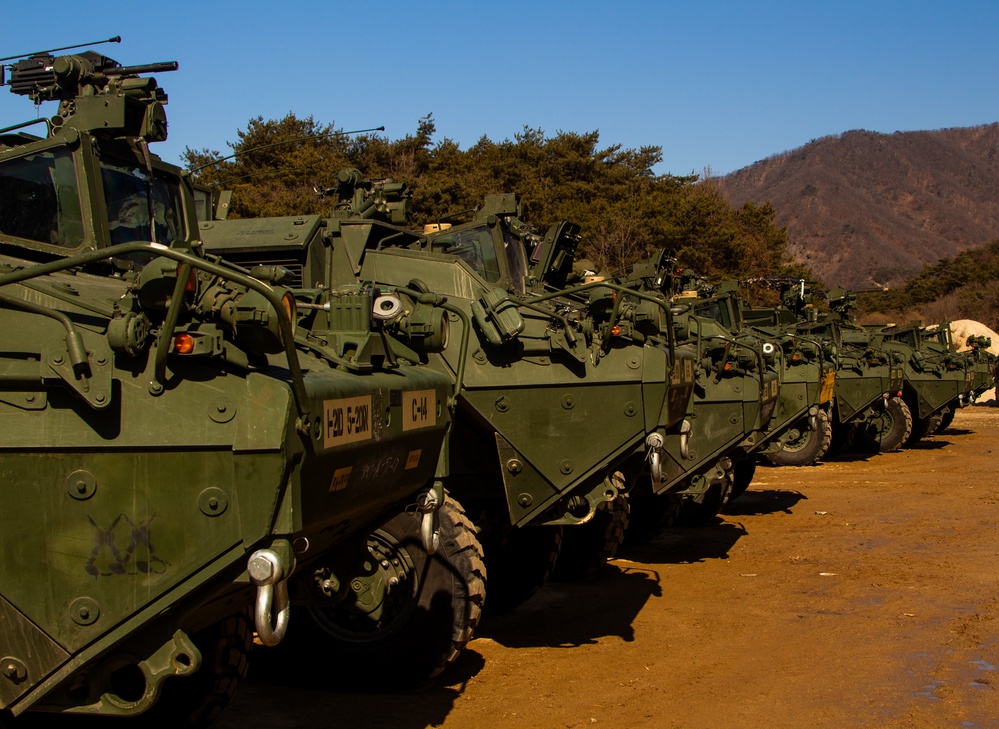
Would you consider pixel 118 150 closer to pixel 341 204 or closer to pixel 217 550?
pixel 217 550

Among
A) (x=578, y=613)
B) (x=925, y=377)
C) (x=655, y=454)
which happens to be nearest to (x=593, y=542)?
(x=578, y=613)

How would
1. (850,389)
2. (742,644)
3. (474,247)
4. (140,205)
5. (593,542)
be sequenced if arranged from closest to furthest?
(140,205)
(742,644)
(474,247)
(593,542)
(850,389)

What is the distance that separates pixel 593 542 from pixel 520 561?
1.39 meters

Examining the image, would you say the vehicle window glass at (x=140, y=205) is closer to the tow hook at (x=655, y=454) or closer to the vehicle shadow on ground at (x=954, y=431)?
the tow hook at (x=655, y=454)

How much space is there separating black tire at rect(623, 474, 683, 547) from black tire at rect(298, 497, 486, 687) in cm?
539

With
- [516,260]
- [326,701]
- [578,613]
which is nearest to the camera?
[326,701]

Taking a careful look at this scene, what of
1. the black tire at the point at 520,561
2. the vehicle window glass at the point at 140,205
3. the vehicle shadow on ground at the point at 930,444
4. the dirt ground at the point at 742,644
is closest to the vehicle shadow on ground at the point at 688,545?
the dirt ground at the point at 742,644

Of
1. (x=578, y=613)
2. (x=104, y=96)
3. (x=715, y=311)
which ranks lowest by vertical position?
(x=578, y=613)

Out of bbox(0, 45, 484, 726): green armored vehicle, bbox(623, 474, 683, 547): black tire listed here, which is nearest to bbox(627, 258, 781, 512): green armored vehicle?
bbox(623, 474, 683, 547): black tire

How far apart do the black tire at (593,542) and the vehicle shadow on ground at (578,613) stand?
10cm

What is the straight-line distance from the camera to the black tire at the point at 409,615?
626cm

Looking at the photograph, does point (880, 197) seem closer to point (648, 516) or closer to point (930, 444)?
point (930, 444)

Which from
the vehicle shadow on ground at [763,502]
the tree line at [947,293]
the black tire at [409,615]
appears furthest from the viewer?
the tree line at [947,293]

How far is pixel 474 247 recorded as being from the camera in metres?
8.95
